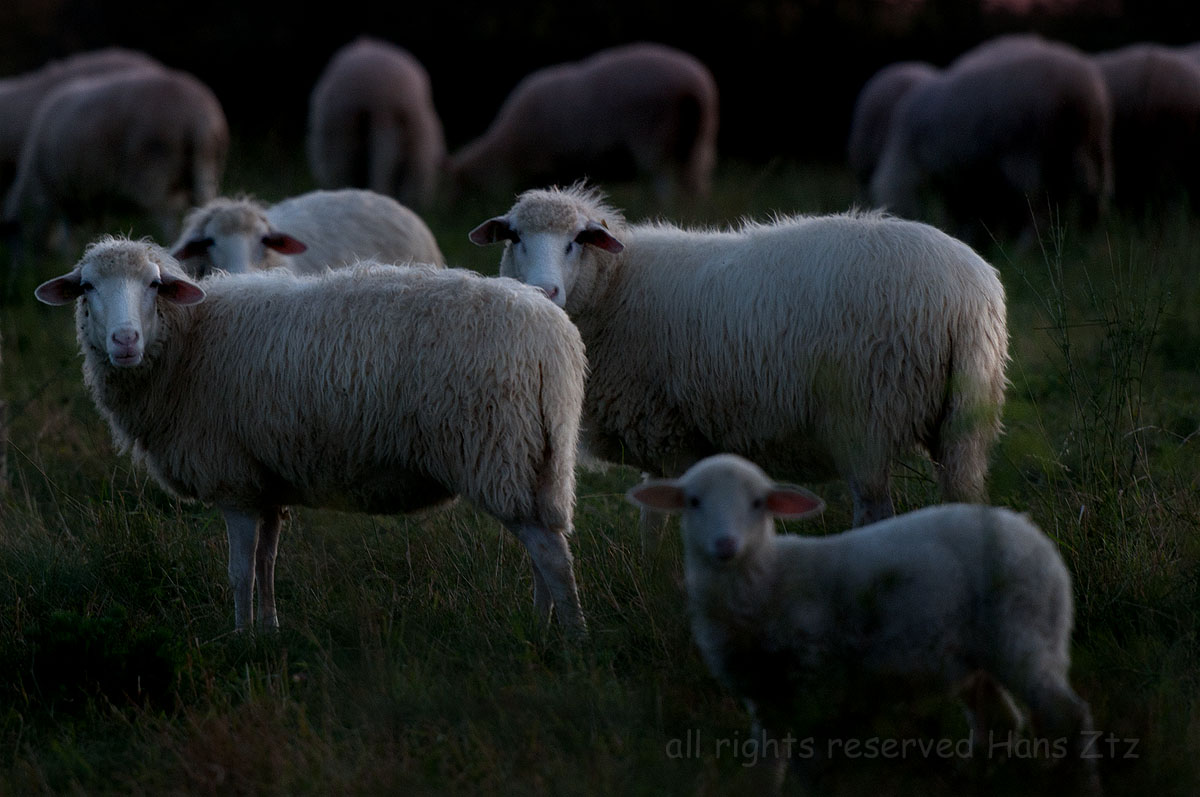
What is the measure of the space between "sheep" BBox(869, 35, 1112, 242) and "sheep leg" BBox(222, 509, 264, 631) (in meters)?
→ 7.00

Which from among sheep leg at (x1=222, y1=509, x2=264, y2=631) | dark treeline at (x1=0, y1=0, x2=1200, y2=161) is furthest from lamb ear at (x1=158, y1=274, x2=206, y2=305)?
dark treeline at (x1=0, y1=0, x2=1200, y2=161)

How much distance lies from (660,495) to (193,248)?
407 cm

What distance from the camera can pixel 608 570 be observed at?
421 cm

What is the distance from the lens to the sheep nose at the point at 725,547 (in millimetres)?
2678

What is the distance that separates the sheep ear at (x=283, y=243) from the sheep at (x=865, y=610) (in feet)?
12.0

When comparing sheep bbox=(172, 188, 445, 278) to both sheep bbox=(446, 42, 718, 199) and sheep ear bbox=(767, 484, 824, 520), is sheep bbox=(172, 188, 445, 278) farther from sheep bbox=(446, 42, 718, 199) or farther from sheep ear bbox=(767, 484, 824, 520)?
sheep bbox=(446, 42, 718, 199)

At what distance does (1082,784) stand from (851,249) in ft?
6.56

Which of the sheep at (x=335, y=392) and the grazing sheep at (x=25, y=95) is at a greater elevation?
the sheep at (x=335, y=392)

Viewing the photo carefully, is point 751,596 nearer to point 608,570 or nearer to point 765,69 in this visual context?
point 608,570

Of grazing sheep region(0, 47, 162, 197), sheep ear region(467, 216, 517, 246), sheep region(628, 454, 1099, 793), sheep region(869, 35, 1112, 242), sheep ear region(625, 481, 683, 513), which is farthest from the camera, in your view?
grazing sheep region(0, 47, 162, 197)

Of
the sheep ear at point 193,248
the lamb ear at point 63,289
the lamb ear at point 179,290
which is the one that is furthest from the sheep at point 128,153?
the lamb ear at point 179,290

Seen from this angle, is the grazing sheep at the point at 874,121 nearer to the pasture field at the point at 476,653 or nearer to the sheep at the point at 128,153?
the sheep at the point at 128,153

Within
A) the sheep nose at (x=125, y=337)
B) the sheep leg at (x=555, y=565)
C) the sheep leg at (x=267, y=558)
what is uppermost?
the sheep nose at (x=125, y=337)

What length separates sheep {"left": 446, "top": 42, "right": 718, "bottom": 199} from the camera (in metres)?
12.9
